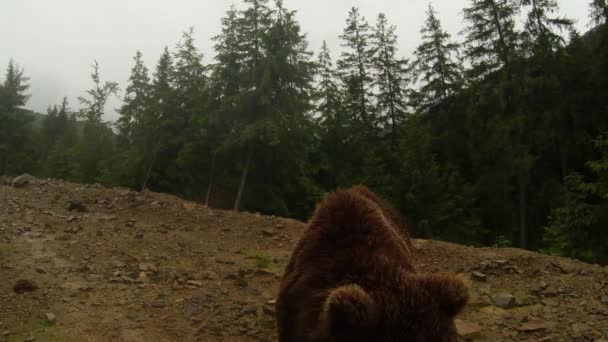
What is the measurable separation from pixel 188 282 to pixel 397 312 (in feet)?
15.6

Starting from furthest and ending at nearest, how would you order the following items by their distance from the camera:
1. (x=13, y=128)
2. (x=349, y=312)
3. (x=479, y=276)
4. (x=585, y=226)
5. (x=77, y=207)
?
1. (x=13, y=128)
2. (x=585, y=226)
3. (x=77, y=207)
4. (x=479, y=276)
5. (x=349, y=312)

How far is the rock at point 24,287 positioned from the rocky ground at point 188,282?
1 centimetres

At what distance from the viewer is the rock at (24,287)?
5.36m

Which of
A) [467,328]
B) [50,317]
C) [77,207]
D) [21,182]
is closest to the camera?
[50,317]

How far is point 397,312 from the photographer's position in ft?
6.85

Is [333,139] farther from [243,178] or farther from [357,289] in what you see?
[357,289]

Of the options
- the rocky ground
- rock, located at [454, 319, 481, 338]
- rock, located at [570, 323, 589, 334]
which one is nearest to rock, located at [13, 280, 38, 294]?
the rocky ground

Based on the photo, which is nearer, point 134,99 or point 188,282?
point 188,282

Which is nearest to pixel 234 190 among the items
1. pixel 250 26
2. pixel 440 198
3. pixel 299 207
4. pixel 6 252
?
pixel 299 207

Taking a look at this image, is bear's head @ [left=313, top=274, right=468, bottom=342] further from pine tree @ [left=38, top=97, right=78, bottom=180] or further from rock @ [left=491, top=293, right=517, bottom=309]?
pine tree @ [left=38, top=97, right=78, bottom=180]

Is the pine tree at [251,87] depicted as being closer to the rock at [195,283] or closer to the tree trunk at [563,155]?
the rock at [195,283]

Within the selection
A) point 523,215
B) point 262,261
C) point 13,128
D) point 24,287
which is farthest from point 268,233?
point 13,128

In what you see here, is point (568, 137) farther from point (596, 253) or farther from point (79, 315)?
point (79, 315)

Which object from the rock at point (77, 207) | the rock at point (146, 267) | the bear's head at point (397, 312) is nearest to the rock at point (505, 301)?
the bear's head at point (397, 312)
